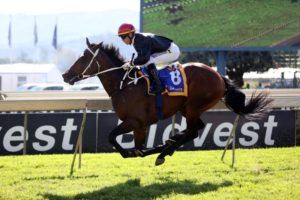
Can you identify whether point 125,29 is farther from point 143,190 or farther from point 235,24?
point 235,24

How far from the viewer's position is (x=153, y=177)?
6.57 metres

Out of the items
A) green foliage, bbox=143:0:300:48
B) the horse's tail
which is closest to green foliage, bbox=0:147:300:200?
the horse's tail

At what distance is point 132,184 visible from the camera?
6090 millimetres

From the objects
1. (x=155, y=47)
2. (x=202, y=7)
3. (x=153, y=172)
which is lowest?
(x=202, y=7)

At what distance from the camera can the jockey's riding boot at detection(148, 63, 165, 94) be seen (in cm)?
659

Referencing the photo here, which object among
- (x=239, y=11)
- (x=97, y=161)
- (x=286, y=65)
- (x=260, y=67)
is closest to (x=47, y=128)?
(x=97, y=161)

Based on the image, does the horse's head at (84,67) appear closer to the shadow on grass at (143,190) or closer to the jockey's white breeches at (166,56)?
the jockey's white breeches at (166,56)

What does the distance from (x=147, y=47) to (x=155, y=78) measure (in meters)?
0.38

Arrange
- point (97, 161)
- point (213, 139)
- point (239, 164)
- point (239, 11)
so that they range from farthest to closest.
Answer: point (239, 11), point (213, 139), point (97, 161), point (239, 164)

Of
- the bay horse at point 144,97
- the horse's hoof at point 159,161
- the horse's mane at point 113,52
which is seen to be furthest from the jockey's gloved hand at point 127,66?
the horse's hoof at point 159,161

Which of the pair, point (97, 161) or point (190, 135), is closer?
point (190, 135)

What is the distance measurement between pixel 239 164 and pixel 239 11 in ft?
61.9

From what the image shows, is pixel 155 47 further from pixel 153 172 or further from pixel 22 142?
pixel 22 142

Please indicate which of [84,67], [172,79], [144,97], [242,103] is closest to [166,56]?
[172,79]
